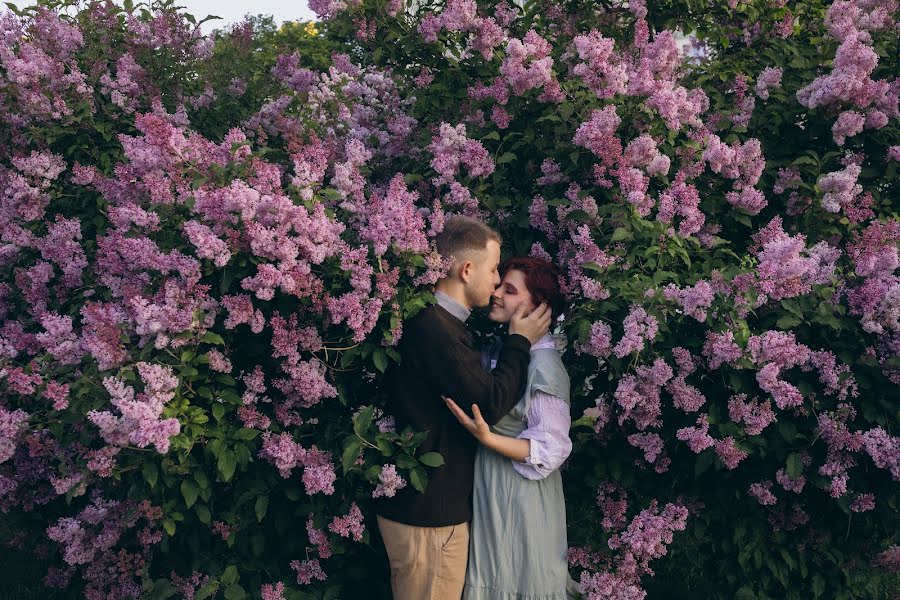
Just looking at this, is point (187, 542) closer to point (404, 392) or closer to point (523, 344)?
point (404, 392)

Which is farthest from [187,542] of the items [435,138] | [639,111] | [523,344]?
[639,111]

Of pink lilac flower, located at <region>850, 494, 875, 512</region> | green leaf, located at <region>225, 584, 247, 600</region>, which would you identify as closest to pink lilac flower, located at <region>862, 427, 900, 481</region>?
pink lilac flower, located at <region>850, 494, 875, 512</region>

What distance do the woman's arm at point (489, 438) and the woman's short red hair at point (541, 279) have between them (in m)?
0.60

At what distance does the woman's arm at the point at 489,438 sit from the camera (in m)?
3.22

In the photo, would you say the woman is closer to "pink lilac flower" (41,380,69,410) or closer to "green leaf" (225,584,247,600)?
"green leaf" (225,584,247,600)

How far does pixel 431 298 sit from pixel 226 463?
1.02 m

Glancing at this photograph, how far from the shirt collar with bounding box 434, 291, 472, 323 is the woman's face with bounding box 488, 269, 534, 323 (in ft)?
0.60

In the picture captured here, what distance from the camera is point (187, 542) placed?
358cm

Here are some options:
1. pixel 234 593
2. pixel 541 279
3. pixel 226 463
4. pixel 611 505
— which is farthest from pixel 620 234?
pixel 234 593

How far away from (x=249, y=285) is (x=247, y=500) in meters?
1.04

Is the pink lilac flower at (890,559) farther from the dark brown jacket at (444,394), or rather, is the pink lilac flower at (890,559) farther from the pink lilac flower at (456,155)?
the pink lilac flower at (456,155)

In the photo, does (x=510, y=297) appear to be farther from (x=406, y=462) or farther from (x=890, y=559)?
(x=890, y=559)

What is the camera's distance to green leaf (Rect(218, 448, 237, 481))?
3.08 meters

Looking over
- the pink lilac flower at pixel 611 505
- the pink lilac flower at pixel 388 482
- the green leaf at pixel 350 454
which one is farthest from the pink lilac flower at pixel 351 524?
the pink lilac flower at pixel 611 505
